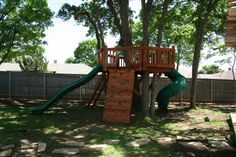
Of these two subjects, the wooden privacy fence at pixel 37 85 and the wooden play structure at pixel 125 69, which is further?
the wooden privacy fence at pixel 37 85

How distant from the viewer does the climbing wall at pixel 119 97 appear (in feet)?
51.7

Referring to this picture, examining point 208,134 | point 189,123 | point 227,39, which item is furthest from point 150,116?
point 227,39

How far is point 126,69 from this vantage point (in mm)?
16734

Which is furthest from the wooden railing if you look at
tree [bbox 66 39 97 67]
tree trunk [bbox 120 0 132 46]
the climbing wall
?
tree [bbox 66 39 97 67]

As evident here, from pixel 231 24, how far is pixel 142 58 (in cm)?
1181

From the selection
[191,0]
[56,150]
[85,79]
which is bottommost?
[56,150]

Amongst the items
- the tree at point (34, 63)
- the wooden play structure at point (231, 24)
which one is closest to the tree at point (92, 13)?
the wooden play structure at point (231, 24)

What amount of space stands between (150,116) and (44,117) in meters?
4.25

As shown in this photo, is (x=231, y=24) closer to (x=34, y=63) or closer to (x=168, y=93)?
(x=168, y=93)

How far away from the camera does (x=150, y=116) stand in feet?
56.6

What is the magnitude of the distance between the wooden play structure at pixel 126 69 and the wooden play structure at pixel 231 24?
35.4ft

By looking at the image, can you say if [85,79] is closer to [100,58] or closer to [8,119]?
[100,58]

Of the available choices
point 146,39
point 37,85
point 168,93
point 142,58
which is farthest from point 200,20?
point 37,85

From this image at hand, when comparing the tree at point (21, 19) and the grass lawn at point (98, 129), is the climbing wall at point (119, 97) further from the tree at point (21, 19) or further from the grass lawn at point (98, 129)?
the tree at point (21, 19)
